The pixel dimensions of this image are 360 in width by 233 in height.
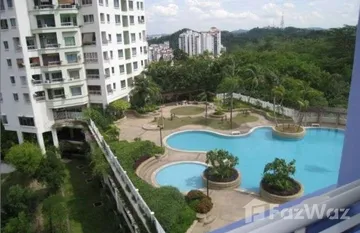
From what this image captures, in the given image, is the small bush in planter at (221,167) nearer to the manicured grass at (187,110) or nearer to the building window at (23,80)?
the manicured grass at (187,110)

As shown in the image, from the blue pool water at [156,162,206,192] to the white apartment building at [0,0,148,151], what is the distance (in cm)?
740

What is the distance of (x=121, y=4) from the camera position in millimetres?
20047

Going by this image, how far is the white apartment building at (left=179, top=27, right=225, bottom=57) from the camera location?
184 ft

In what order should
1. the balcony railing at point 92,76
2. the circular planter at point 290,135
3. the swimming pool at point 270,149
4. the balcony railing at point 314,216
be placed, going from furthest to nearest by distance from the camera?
the balcony railing at point 92,76, the circular planter at point 290,135, the swimming pool at point 270,149, the balcony railing at point 314,216

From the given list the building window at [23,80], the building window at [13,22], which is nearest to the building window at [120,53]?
the building window at [23,80]

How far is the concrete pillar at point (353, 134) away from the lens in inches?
40.3

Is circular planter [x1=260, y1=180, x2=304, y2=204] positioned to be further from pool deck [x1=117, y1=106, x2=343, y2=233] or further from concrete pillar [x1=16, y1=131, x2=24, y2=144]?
concrete pillar [x1=16, y1=131, x2=24, y2=144]

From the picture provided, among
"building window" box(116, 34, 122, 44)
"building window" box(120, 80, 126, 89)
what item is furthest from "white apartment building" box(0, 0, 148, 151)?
"building window" box(120, 80, 126, 89)

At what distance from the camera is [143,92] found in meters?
19.5

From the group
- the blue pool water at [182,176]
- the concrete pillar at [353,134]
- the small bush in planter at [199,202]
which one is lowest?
the blue pool water at [182,176]

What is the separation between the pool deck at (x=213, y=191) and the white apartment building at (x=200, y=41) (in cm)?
3755

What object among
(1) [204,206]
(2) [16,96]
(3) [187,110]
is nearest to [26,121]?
(2) [16,96]

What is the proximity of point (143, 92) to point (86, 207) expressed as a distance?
9375 mm

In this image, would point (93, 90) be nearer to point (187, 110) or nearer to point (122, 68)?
point (122, 68)
